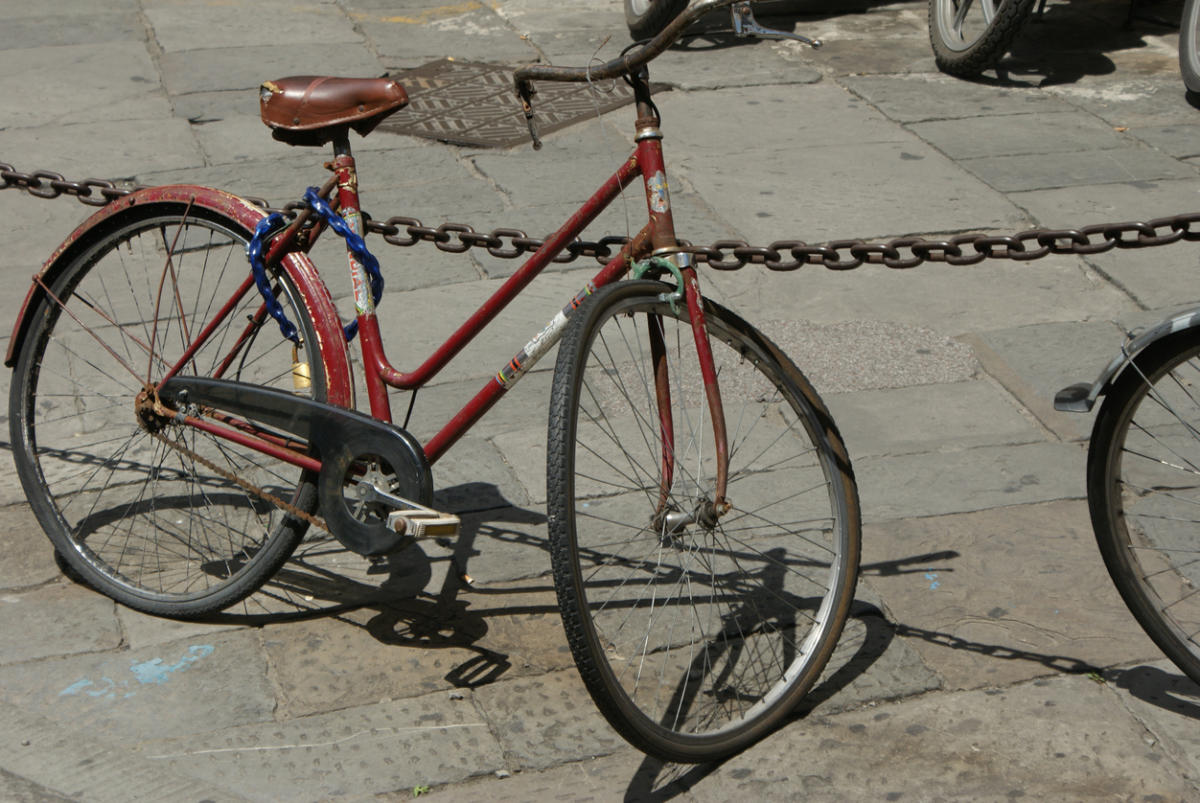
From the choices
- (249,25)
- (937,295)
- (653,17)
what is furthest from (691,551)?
(249,25)

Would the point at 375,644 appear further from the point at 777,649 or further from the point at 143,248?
the point at 143,248

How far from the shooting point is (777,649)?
331 cm

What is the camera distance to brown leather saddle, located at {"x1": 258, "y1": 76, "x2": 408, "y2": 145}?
3.14 meters

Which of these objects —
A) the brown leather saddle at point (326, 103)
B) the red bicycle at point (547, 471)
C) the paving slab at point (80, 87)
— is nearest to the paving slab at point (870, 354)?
the red bicycle at point (547, 471)

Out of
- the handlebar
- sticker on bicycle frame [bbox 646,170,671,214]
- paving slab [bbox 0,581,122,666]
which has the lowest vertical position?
paving slab [bbox 0,581,122,666]

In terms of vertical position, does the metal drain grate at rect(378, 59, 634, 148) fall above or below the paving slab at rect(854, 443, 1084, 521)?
above

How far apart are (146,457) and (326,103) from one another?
1537mm

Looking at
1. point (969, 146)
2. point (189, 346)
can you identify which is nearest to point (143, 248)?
point (189, 346)

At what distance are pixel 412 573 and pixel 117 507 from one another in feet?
2.99

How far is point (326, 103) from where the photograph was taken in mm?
3135

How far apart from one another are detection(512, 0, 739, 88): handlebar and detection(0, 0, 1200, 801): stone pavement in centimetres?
130

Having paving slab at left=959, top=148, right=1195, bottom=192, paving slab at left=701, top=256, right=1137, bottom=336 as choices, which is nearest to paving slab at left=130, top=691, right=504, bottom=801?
paving slab at left=701, top=256, right=1137, bottom=336

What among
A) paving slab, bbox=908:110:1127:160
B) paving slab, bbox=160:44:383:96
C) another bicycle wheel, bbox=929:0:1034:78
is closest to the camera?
paving slab, bbox=908:110:1127:160

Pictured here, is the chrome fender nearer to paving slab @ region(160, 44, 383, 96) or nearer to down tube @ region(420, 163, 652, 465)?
down tube @ region(420, 163, 652, 465)
